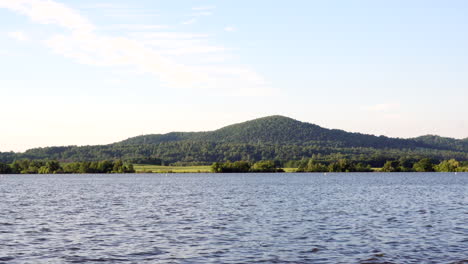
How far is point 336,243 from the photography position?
3647 centimetres

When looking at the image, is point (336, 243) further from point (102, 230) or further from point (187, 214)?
point (187, 214)

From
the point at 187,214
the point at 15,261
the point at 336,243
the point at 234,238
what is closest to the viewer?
the point at 15,261

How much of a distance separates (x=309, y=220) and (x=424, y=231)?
10949mm

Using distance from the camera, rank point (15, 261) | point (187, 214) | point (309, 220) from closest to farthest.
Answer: point (15, 261) < point (309, 220) < point (187, 214)

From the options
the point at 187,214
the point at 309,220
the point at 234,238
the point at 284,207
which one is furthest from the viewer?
the point at 284,207

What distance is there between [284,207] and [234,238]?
27313 millimetres

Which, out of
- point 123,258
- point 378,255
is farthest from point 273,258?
point 123,258

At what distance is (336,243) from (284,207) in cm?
2933

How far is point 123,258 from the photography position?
31656 millimetres

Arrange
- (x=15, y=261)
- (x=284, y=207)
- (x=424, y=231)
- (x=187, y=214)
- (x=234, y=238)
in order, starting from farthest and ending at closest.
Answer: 1. (x=284, y=207)
2. (x=187, y=214)
3. (x=424, y=231)
4. (x=234, y=238)
5. (x=15, y=261)

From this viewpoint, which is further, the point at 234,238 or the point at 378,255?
the point at 234,238

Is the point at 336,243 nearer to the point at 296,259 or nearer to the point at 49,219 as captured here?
the point at 296,259

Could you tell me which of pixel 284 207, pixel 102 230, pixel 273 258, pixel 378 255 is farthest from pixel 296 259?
pixel 284 207

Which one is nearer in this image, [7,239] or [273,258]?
[273,258]
